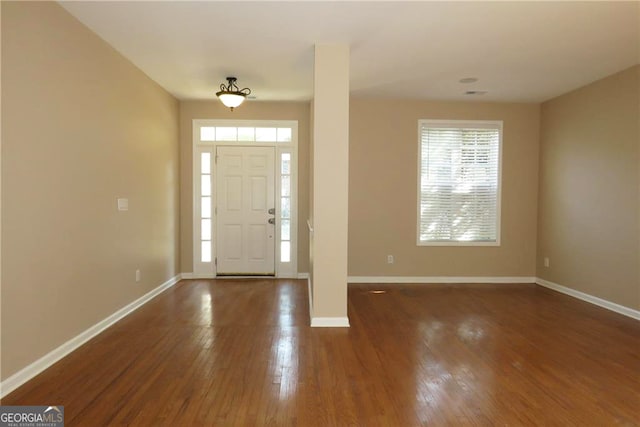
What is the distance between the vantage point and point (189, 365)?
2672mm

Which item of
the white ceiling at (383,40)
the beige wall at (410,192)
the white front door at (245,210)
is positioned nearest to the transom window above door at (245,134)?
the white front door at (245,210)

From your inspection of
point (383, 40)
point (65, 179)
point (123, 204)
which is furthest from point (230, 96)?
point (65, 179)

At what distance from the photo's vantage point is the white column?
3355mm

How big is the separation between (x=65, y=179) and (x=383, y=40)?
9.68 feet

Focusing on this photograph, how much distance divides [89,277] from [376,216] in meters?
3.68

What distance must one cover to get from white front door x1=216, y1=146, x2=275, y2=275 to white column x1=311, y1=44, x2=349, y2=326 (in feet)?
7.44

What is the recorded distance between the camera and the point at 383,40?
3.28 meters

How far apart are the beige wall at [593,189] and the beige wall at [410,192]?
24cm

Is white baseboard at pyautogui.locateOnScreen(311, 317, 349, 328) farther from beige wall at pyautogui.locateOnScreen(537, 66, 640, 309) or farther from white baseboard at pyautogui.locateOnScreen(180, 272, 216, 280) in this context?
beige wall at pyautogui.locateOnScreen(537, 66, 640, 309)

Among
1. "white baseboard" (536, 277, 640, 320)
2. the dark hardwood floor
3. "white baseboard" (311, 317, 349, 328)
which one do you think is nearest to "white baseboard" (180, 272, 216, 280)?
the dark hardwood floor

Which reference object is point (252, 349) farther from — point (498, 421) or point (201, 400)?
point (498, 421)

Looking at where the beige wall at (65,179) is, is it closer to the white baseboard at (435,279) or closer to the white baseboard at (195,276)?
the white baseboard at (195,276)

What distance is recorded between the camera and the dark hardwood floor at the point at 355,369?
6.87 feet

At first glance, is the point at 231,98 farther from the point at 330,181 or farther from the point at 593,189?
the point at 593,189
